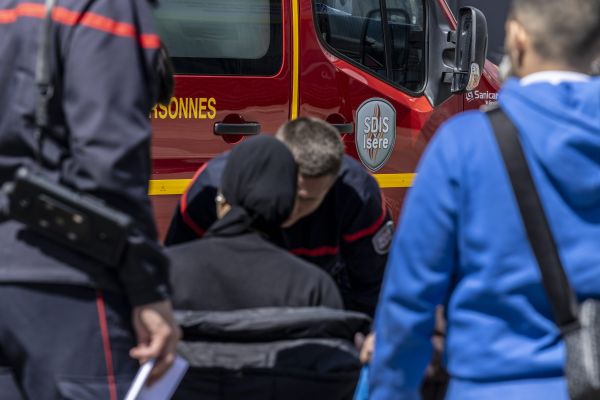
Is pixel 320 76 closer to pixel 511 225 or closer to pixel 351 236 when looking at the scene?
pixel 351 236

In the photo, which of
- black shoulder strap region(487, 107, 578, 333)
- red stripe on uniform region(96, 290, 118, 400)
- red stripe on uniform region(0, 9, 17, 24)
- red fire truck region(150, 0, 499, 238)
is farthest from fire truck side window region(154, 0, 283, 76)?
black shoulder strap region(487, 107, 578, 333)

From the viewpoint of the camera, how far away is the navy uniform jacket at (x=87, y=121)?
6.26 feet

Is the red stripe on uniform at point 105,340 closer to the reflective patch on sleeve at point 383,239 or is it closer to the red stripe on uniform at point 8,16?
the red stripe on uniform at point 8,16

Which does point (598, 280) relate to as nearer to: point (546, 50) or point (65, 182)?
point (546, 50)

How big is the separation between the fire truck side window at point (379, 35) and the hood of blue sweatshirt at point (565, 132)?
3.15m

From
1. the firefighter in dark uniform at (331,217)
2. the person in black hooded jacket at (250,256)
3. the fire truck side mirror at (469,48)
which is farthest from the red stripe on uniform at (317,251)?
the fire truck side mirror at (469,48)

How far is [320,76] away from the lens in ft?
16.0

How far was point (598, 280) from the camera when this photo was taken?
70.4 inches

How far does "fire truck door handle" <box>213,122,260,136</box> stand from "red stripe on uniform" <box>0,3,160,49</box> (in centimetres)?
255

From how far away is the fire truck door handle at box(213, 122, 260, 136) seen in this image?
456cm

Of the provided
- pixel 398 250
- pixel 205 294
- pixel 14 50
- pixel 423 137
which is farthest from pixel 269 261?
pixel 423 137

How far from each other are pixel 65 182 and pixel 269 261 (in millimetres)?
649

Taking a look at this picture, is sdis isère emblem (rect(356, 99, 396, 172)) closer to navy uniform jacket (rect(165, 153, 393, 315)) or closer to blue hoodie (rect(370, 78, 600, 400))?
navy uniform jacket (rect(165, 153, 393, 315))

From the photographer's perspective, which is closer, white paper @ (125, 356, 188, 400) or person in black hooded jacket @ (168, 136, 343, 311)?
white paper @ (125, 356, 188, 400)
